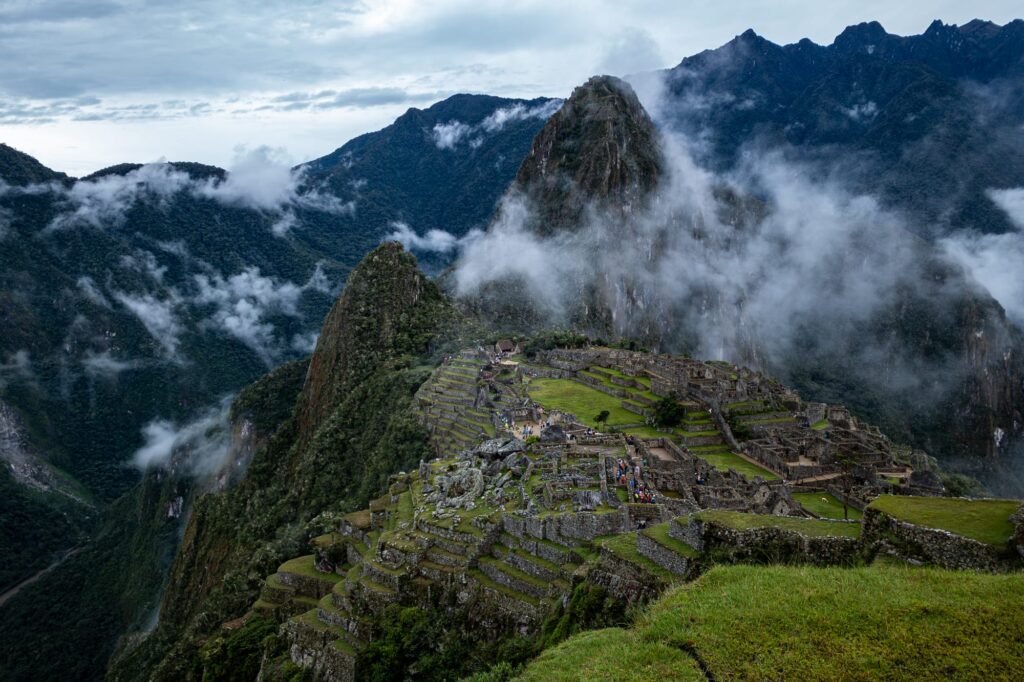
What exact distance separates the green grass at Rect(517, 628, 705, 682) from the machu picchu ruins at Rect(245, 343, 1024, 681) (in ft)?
9.02

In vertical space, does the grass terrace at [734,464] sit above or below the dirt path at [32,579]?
above

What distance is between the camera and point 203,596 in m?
67.7

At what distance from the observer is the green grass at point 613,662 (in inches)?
416

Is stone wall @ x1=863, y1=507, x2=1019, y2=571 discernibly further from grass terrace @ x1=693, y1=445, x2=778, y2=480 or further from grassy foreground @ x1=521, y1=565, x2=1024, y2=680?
grass terrace @ x1=693, y1=445, x2=778, y2=480

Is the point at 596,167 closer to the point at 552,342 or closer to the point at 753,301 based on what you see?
the point at 753,301

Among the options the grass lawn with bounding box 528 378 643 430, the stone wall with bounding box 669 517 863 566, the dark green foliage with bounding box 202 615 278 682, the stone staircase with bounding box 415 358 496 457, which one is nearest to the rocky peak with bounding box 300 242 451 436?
the stone staircase with bounding box 415 358 496 457

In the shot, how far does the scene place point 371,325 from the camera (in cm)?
10612

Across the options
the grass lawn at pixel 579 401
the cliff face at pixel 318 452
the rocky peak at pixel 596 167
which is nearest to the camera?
the cliff face at pixel 318 452

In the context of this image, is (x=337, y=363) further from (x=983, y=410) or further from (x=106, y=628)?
(x=983, y=410)

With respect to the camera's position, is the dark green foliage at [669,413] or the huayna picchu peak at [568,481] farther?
the dark green foliage at [669,413]

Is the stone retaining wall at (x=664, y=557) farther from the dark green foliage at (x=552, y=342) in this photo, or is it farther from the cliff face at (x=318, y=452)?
the dark green foliage at (x=552, y=342)

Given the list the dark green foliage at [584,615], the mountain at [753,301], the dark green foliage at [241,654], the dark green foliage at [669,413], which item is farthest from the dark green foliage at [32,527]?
the dark green foliage at [584,615]

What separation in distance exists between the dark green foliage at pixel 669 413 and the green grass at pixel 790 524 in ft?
119

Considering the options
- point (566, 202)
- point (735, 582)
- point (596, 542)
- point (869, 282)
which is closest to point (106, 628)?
point (596, 542)
